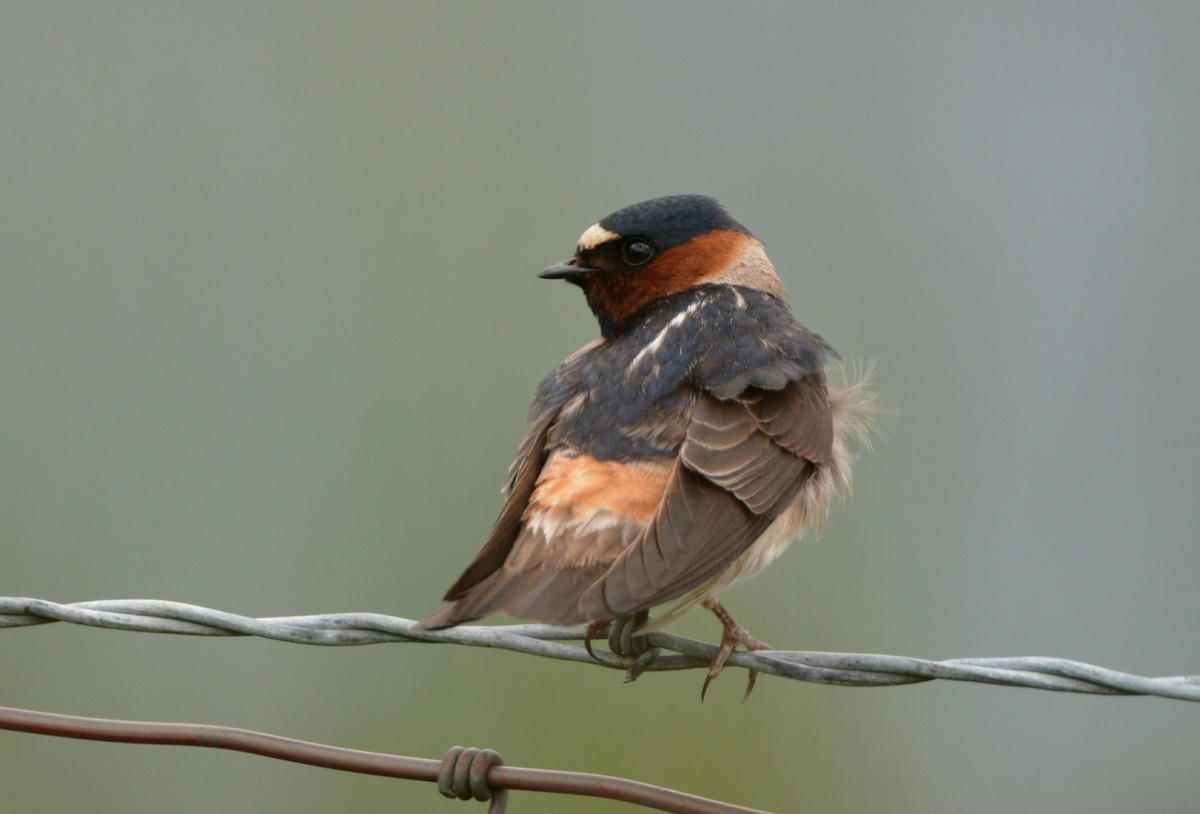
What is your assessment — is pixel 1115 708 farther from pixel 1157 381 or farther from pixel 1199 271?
pixel 1199 271

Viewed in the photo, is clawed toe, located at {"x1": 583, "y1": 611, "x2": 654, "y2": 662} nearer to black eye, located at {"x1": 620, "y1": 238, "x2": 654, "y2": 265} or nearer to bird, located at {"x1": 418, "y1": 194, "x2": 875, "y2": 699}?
bird, located at {"x1": 418, "y1": 194, "x2": 875, "y2": 699}

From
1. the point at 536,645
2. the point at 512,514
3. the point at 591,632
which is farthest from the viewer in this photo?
the point at 512,514

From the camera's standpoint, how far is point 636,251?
357cm

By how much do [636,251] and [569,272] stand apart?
170mm

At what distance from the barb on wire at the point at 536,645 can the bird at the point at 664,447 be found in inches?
2.4

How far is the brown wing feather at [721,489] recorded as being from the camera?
239 centimetres

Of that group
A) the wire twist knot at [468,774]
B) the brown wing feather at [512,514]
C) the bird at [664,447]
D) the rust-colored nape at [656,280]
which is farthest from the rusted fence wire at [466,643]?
the rust-colored nape at [656,280]

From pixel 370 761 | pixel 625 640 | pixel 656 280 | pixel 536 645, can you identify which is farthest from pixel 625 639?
pixel 656 280

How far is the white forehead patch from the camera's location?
3.54m

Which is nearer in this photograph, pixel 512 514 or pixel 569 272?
pixel 512 514

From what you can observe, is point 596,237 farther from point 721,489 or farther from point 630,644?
point 630,644

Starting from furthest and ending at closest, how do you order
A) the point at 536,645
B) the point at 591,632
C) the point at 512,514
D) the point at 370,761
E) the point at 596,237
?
1. the point at 596,237
2. the point at 512,514
3. the point at 591,632
4. the point at 536,645
5. the point at 370,761

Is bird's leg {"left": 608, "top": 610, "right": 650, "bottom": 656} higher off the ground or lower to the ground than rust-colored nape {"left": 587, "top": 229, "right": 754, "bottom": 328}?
lower

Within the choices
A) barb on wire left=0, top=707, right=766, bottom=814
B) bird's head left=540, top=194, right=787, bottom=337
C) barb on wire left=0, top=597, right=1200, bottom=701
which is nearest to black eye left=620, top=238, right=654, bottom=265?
bird's head left=540, top=194, right=787, bottom=337
